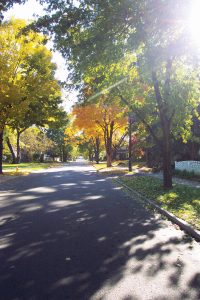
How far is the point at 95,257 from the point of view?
19.8 feet

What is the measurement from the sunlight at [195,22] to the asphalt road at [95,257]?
6168mm

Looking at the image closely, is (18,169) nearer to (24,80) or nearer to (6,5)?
(24,80)

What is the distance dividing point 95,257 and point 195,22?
864cm

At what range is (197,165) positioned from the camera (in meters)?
22.2

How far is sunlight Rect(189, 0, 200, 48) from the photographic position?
10.5 metres

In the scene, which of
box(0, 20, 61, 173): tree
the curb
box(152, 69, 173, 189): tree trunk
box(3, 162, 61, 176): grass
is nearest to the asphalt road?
the curb

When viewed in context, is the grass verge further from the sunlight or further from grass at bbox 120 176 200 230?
the sunlight

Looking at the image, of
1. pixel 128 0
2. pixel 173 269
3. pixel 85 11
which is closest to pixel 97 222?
pixel 173 269

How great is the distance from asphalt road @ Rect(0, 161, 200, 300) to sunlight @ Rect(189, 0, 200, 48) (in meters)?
6.17

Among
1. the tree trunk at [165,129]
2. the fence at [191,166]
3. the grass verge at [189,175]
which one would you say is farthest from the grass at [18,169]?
the tree trunk at [165,129]

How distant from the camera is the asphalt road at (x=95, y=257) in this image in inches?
180

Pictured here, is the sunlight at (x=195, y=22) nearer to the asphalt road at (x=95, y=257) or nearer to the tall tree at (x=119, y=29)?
the tall tree at (x=119, y=29)

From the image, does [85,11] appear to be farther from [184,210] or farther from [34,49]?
[34,49]

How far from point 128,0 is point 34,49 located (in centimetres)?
2009
